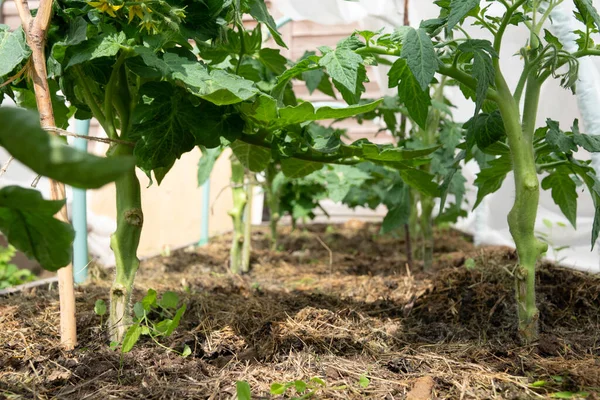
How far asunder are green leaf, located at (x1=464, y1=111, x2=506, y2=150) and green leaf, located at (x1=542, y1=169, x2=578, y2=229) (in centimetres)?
29

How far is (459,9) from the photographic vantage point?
95 centimetres

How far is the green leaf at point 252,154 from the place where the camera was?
1.38 metres

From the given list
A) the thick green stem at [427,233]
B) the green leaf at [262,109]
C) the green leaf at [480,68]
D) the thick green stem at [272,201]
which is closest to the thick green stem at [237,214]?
the thick green stem at [272,201]

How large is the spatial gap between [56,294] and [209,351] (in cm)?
71

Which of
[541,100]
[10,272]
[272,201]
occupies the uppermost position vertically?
[541,100]

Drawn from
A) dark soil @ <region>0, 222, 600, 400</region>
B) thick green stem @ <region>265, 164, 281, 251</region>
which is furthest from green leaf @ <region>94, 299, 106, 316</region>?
thick green stem @ <region>265, 164, 281, 251</region>

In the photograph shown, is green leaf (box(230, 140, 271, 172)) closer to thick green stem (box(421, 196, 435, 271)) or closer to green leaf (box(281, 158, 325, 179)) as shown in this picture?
green leaf (box(281, 158, 325, 179))

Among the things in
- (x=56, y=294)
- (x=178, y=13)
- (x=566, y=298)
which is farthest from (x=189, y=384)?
(x=566, y=298)

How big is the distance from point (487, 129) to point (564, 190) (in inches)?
14.9

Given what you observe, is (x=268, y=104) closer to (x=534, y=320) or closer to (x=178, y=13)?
(x=178, y=13)

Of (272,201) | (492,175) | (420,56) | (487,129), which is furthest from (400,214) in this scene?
(420,56)

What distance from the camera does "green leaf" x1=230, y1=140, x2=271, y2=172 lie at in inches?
54.4

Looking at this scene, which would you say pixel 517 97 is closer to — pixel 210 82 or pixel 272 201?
pixel 210 82

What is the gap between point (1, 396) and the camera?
3.04 feet
